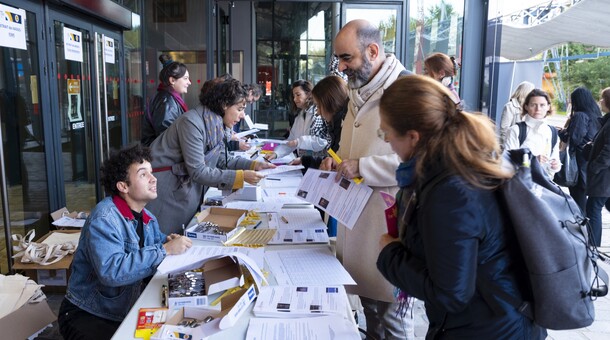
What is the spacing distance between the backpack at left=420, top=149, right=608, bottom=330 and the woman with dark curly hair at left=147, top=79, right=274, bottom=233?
1715 millimetres

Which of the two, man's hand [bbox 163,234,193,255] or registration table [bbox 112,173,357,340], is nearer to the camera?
registration table [bbox 112,173,357,340]

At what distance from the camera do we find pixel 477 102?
278 inches

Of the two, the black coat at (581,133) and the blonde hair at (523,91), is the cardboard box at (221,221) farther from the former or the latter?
the black coat at (581,133)

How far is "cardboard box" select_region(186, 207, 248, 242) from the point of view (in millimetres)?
2262

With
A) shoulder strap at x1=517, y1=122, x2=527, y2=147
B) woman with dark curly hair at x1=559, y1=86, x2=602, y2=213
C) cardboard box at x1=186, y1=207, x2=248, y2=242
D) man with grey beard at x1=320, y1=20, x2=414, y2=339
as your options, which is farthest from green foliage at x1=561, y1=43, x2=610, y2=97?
cardboard box at x1=186, y1=207, x2=248, y2=242

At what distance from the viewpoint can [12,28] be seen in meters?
3.23

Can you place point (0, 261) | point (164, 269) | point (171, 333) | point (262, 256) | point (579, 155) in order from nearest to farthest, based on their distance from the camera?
point (171, 333)
point (164, 269)
point (262, 256)
point (0, 261)
point (579, 155)

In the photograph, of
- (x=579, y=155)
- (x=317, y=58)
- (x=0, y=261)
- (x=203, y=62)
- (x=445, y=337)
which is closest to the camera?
(x=445, y=337)

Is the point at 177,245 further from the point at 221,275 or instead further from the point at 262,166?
the point at 262,166

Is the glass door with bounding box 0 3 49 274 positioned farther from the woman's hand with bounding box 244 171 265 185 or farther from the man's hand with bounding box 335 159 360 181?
the man's hand with bounding box 335 159 360 181

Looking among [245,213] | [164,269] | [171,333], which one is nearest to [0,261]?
[245,213]

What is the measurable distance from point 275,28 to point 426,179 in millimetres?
8374

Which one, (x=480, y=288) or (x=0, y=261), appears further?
(x=0, y=261)

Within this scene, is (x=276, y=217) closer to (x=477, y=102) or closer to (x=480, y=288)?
(x=480, y=288)
